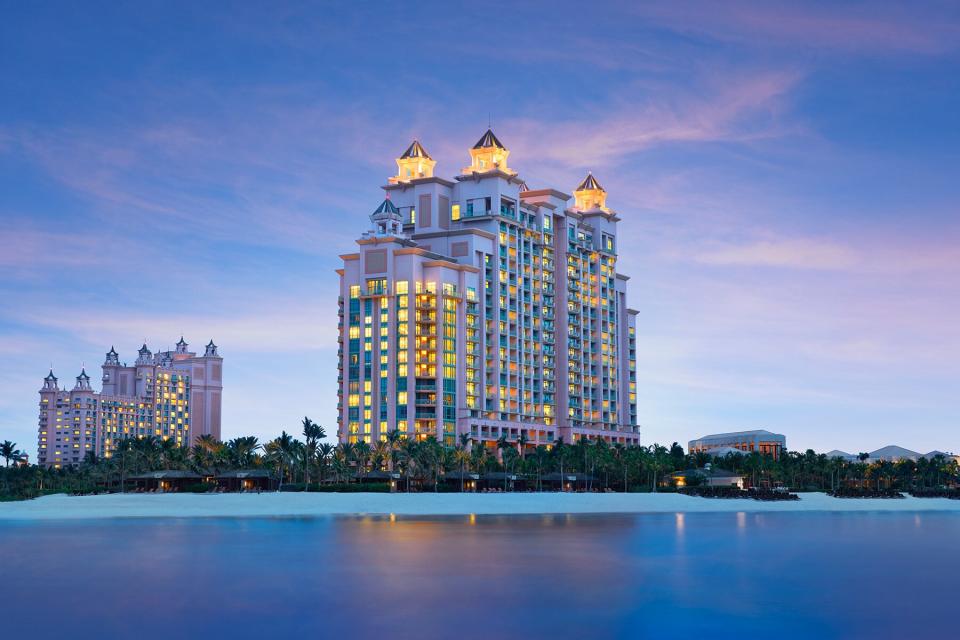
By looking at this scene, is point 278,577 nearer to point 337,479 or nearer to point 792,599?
point 792,599

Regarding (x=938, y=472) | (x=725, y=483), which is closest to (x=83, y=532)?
(x=725, y=483)

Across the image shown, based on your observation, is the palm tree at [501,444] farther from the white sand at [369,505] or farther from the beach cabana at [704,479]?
the white sand at [369,505]

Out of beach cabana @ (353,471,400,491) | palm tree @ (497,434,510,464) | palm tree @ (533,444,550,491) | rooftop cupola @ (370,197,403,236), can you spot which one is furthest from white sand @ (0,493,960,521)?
rooftop cupola @ (370,197,403,236)

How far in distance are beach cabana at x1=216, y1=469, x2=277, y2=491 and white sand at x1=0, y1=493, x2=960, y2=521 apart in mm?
9544

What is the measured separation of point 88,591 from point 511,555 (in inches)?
1007

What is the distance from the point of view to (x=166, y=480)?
153000 millimetres

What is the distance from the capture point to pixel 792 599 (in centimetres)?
4609

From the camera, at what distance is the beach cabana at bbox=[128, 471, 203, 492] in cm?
14538

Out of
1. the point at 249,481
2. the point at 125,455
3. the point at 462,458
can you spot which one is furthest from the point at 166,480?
the point at 462,458

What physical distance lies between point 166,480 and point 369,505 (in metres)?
38.0

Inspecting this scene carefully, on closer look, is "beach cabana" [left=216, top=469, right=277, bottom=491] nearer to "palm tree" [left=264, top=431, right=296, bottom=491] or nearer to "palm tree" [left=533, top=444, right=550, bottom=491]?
"palm tree" [left=264, top=431, right=296, bottom=491]

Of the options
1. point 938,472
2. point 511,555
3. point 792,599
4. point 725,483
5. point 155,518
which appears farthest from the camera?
point 938,472

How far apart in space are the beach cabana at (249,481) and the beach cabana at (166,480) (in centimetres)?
417

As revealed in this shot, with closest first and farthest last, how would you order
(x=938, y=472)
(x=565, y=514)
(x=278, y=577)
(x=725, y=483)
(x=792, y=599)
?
(x=792, y=599)
(x=278, y=577)
(x=565, y=514)
(x=725, y=483)
(x=938, y=472)
